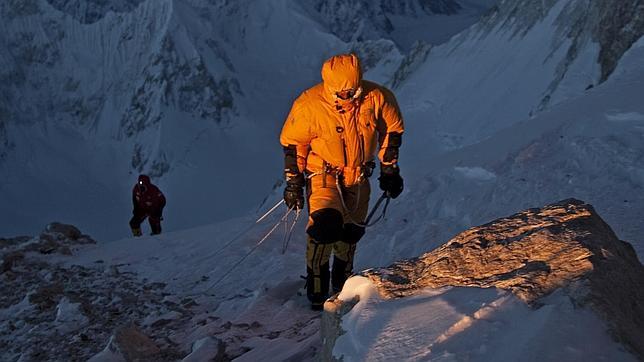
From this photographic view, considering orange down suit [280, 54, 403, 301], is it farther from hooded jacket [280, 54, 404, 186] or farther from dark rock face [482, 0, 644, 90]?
dark rock face [482, 0, 644, 90]

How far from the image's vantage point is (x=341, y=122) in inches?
196

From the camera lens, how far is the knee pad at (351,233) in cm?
554

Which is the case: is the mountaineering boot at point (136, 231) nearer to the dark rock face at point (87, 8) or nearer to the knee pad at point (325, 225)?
the knee pad at point (325, 225)

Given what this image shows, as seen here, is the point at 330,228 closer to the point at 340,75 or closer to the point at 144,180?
the point at 340,75

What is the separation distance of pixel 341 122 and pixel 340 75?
382 millimetres

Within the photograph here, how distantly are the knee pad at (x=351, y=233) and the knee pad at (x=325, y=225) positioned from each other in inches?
17.9

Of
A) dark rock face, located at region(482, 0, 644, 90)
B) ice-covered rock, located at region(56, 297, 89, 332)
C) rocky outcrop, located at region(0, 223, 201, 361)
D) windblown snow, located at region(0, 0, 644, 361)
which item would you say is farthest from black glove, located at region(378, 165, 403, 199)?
dark rock face, located at region(482, 0, 644, 90)

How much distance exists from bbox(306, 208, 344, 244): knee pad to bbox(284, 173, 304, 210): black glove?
1.12 feet

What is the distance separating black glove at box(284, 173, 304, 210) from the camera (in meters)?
5.30

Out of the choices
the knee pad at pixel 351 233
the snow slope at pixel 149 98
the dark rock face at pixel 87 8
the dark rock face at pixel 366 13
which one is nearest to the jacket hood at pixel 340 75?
the knee pad at pixel 351 233

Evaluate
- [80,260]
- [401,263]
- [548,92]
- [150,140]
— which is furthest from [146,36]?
[401,263]

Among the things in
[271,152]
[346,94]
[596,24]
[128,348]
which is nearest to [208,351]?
→ [128,348]

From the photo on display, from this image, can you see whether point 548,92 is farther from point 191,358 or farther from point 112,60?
point 112,60

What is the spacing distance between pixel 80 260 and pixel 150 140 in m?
83.2
